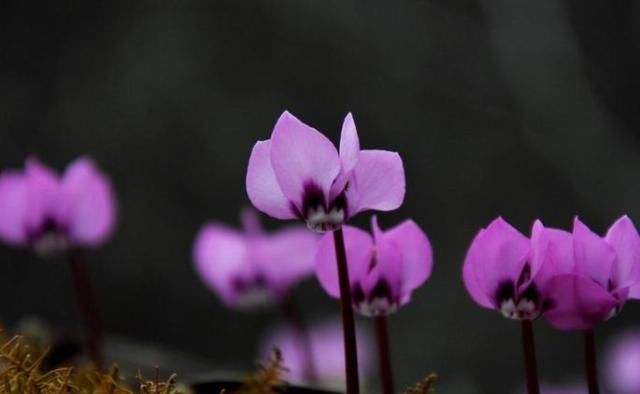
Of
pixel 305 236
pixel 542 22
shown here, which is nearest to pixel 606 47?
pixel 542 22

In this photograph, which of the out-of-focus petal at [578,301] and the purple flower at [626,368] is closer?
the out-of-focus petal at [578,301]

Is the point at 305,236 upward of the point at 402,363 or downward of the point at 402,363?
upward

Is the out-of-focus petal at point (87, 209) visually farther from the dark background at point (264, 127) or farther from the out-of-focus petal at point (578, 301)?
the dark background at point (264, 127)

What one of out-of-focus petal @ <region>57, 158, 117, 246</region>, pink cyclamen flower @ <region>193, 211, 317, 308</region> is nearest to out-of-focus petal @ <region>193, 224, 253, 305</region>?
pink cyclamen flower @ <region>193, 211, 317, 308</region>

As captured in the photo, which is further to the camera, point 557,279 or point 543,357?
point 543,357

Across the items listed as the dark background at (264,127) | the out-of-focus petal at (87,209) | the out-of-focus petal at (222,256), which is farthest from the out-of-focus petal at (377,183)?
the dark background at (264,127)

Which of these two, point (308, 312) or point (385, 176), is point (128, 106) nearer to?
point (308, 312)

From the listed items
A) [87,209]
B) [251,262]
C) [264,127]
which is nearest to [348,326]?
[87,209]

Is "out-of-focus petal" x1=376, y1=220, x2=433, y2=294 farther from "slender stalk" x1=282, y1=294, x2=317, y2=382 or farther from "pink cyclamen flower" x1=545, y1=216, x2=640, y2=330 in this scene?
"slender stalk" x1=282, y1=294, x2=317, y2=382
